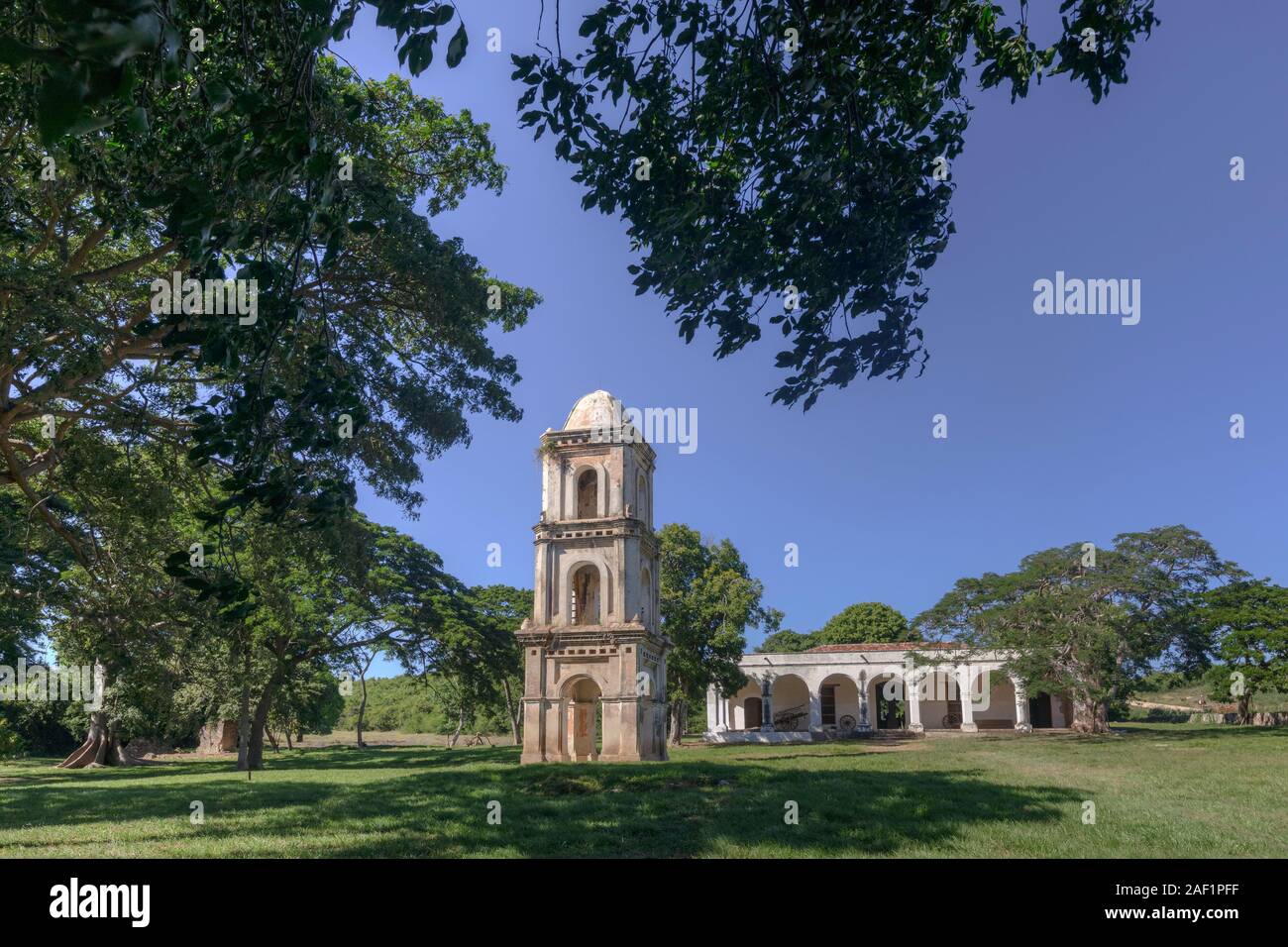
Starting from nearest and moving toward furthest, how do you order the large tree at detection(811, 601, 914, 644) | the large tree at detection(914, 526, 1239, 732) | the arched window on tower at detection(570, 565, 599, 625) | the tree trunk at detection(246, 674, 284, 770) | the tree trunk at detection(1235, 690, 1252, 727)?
the arched window on tower at detection(570, 565, 599, 625) < the tree trunk at detection(246, 674, 284, 770) < the large tree at detection(914, 526, 1239, 732) < the tree trunk at detection(1235, 690, 1252, 727) < the large tree at detection(811, 601, 914, 644)

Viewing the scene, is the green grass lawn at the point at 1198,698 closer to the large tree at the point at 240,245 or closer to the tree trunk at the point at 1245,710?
the tree trunk at the point at 1245,710

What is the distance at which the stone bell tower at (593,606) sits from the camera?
79.6 feet

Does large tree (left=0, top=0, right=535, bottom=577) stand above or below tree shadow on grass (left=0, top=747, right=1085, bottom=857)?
above

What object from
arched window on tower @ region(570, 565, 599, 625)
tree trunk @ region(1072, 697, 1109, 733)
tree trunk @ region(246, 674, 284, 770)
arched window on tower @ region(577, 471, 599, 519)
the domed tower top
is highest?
the domed tower top

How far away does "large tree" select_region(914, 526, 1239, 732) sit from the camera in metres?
32.9

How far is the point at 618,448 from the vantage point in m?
25.6

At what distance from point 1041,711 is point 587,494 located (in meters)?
30.5

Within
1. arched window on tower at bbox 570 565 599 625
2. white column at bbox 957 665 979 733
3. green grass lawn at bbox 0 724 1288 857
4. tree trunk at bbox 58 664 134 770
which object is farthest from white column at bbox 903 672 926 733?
tree trunk at bbox 58 664 134 770

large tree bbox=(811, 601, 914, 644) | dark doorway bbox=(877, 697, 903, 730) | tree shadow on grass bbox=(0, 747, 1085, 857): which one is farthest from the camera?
large tree bbox=(811, 601, 914, 644)

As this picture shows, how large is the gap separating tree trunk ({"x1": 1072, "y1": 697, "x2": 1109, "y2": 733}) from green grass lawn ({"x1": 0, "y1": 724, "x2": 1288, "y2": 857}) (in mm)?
14447

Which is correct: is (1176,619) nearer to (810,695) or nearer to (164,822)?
(810,695)

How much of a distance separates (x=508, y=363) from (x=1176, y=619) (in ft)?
101

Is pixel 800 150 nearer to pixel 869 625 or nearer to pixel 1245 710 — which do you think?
pixel 1245 710

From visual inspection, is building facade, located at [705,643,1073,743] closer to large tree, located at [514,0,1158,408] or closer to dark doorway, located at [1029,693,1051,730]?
dark doorway, located at [1029,693,1051,730]
